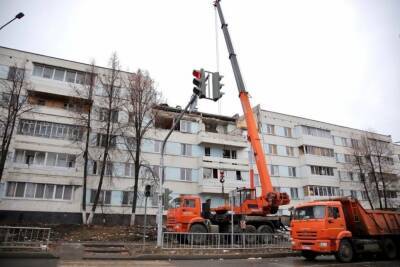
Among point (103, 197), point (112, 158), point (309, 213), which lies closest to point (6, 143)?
point (112, 158)

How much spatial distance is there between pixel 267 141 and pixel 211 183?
12.3 m

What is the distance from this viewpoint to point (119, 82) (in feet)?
110

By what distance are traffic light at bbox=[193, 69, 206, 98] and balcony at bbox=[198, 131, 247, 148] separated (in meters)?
24.4

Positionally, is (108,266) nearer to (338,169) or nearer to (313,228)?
(313,228)

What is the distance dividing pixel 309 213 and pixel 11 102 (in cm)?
2637

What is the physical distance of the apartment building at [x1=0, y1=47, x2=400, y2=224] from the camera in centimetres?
2719

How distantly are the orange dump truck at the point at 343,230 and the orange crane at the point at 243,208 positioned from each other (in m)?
4.83

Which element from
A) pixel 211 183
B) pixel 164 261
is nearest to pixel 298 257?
pixel 164 261

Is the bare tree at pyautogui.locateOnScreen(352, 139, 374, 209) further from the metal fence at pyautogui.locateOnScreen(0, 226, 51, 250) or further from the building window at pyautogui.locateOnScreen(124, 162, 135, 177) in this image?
the metal fence at pyautogui.locateOnScreen(0, 226, 51, 250)

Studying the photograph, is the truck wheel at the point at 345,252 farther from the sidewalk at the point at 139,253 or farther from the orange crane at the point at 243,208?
the orange crane at the point at 243,208

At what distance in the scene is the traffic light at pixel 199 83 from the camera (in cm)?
1030

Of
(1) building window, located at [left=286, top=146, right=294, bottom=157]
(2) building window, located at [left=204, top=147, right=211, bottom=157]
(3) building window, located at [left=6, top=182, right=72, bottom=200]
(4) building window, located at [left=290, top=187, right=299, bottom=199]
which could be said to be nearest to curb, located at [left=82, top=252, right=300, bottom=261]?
(3) building window, located at [left=6, top=182, right=72, bottom=200]

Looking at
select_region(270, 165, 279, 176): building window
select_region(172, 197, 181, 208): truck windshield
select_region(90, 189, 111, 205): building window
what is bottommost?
select_region(172, 197, 181, 208): truck windshield

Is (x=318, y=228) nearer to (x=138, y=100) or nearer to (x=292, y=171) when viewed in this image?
(x=138, y=100)
